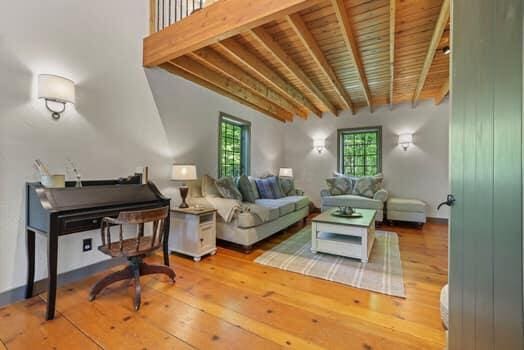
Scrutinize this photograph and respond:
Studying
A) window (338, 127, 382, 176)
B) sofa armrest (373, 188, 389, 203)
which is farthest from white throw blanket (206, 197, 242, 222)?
window (338, 127, 382, 176)

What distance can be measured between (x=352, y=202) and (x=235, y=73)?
10.7 feet

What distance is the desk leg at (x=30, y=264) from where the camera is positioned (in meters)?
1.95

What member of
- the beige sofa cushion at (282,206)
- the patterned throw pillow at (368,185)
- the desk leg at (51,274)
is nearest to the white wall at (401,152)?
the patterned throw pillow at (368,185)

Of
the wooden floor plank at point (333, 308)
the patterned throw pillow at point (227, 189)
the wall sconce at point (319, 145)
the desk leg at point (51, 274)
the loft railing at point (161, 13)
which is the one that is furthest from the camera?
the wall sconce at point (319, 145)

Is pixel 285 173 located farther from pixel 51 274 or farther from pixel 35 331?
pixel 35 331

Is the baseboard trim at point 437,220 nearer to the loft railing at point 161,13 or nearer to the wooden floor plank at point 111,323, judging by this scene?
the wooden floor plank at point 111,323

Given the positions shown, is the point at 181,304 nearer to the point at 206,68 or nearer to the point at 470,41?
the point at 470,41

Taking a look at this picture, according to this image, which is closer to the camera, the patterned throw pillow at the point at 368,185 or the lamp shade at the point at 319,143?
the patterned throw pillow at the point at 368,185

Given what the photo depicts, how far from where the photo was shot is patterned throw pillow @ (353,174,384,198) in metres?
4.89

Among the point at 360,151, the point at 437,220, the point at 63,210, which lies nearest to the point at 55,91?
the point at 63,210

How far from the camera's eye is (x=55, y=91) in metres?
1.99

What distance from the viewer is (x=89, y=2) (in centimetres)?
235

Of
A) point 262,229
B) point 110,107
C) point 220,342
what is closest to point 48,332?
point 220,342

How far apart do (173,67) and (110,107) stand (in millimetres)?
1097
